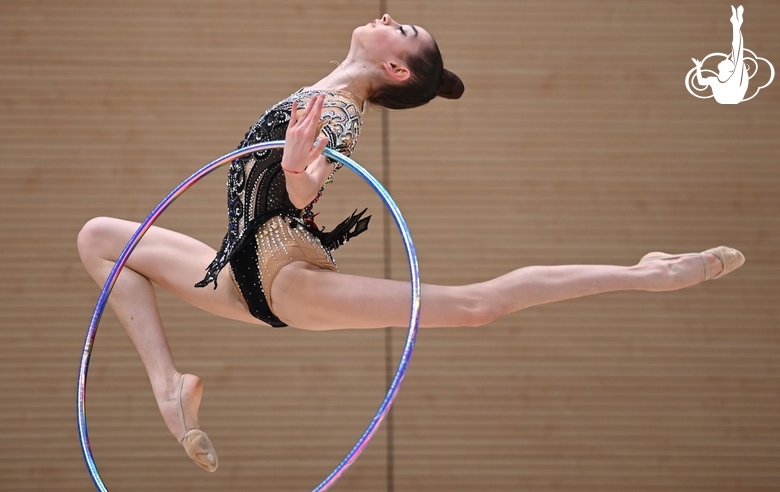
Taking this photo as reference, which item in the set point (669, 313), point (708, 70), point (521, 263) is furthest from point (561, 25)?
point (669, 313)

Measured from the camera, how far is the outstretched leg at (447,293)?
2289mm

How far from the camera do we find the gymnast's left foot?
238 cm

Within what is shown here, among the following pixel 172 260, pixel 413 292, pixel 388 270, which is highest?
pixel 388 270

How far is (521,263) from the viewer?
15.6 feet

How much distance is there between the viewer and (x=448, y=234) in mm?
4711

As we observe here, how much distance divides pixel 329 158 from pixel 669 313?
118 inches

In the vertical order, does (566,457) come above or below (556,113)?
below

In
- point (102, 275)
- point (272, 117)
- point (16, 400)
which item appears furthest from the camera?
point (16, 400)

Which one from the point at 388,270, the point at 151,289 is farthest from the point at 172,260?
the point at 388,270

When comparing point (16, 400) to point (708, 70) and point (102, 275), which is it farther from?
point (708, 70)

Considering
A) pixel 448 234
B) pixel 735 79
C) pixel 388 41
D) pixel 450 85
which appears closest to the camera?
pixel 388 41

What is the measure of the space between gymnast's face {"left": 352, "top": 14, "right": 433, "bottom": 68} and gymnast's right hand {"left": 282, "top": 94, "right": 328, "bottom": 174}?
0.52 metres

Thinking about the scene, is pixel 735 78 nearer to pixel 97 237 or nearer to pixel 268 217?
pixel 268 217

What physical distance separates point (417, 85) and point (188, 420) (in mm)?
1202
